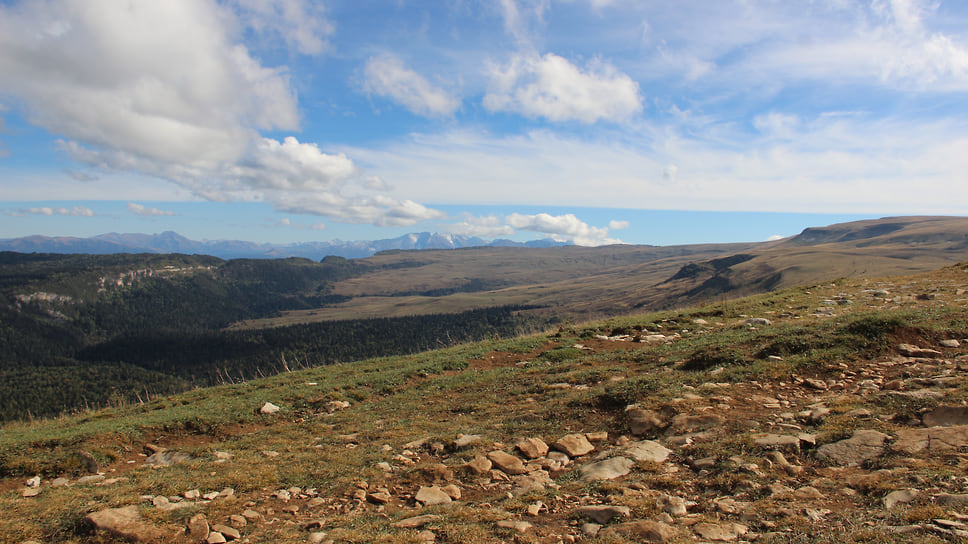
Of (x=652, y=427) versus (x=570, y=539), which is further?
(x=652, y=427)

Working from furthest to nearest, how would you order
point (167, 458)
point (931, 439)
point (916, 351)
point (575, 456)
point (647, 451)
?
point (916, 351) < point (167, 458) < point (575, 456) < point (647, 451) < point (931, 439)

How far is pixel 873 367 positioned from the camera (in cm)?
1133

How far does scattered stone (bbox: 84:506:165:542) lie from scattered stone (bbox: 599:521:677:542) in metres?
6.30

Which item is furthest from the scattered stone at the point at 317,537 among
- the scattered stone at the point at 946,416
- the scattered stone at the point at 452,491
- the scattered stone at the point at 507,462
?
the scattered stone at the point at 946,416

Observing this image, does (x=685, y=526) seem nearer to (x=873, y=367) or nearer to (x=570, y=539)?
(x=570, y=539)

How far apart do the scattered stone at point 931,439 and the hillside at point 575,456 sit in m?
0.04

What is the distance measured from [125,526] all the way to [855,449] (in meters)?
11.2

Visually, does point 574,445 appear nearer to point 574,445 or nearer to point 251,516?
point 574,445

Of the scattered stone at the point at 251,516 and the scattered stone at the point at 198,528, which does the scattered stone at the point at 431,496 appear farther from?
the scattered stone at the point at 198,528

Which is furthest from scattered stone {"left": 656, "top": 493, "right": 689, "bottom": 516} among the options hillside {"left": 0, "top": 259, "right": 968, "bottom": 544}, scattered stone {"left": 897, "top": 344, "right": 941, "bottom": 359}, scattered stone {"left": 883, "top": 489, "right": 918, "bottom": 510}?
Answer: scattered stone {"left": 897, "top": 344, "right": 941, "bottom": 359}

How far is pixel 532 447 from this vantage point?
29.8 feet

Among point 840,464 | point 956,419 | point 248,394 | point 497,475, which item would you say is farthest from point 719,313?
point 248,394

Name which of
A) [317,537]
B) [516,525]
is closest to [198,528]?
[317,537]

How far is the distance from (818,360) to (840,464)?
6.07 m
